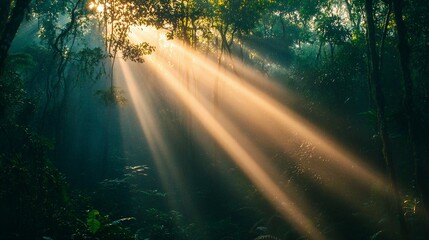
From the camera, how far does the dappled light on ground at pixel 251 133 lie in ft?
47.7

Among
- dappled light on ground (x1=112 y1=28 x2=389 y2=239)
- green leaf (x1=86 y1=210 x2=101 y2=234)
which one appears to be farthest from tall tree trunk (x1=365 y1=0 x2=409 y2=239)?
green leaf (x1=86 y1=210 x2=101 y2=234)

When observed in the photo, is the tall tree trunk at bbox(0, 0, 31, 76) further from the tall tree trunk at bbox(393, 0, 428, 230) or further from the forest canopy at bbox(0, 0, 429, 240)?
the tall tree trunk at bbox(393, 0, 428, 230)

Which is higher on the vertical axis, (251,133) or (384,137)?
(384,137)

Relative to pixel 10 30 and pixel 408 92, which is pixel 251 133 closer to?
pixel 408 92

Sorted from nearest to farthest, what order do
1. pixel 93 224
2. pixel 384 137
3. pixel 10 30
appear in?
pixel 10 30 → pixel 384 137 → pixel 93 224

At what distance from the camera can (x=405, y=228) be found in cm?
930

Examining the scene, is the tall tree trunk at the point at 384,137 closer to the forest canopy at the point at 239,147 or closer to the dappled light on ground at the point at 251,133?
the forest canopy at the point at 239,147

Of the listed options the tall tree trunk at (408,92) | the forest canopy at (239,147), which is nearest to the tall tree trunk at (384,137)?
the forest canopy at (239,147)

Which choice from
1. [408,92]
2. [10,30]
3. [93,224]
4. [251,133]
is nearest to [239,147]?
[251,133]

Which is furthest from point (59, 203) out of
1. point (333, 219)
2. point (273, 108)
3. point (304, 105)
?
point (273, 108)

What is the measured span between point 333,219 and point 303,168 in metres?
3.13

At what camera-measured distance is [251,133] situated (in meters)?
24.1

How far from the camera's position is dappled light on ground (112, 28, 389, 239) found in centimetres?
1453

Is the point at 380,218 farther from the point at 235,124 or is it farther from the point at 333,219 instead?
the point at 235,124
